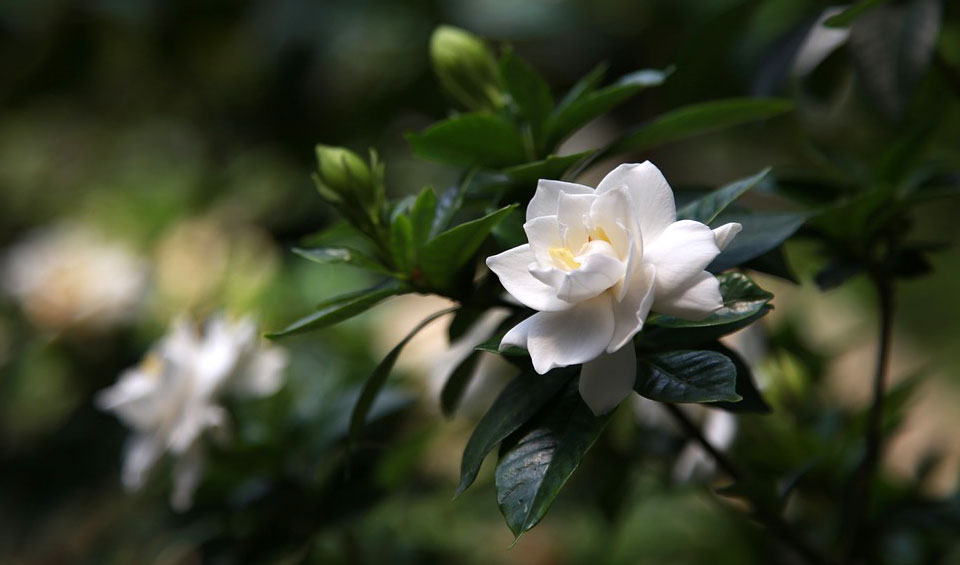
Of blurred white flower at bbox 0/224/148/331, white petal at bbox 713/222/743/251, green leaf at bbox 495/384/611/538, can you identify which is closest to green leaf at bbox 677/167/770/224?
white petal at bbox 713/222/743/251

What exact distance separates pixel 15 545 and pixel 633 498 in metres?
0.99

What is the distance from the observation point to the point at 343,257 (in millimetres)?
556

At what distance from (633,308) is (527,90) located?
0.22m

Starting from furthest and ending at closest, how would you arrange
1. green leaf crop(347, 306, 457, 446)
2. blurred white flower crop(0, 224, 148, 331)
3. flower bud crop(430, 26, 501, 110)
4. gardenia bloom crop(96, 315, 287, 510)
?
blurred white flower crop(0, 224, 148, 331) < gardenia bloom crop(96, 315, 287, 510) < flower bud crop(430, 26, 501, 110) < green leaf crop(347, 306, 457, 446)

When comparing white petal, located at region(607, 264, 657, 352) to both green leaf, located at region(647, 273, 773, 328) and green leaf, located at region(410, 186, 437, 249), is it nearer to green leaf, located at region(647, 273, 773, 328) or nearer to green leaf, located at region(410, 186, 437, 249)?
green leaf, located at region(647, 273, 773, 328)

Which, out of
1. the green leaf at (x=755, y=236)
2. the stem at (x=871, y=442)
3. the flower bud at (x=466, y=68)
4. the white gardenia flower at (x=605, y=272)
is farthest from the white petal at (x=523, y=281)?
the stem at (x=871, y=442)

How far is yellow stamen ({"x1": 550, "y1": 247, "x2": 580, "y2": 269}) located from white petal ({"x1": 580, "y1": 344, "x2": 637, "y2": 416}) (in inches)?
2.1

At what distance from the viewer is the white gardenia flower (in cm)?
43

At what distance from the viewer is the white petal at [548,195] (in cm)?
47

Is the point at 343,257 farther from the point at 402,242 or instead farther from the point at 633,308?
the point at 633,308

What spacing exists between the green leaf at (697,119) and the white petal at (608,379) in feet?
0.69

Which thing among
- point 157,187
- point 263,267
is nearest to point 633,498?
point 263,267

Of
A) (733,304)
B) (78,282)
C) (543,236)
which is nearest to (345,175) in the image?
(543,236)

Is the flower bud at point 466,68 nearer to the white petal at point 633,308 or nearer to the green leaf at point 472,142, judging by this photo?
the green leaf at point 472,142
